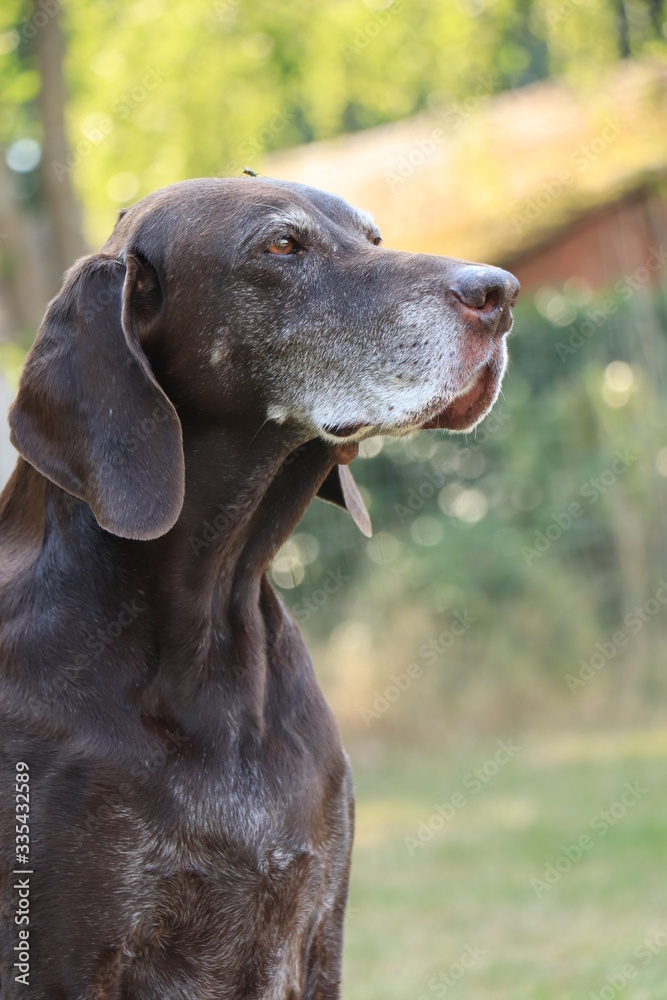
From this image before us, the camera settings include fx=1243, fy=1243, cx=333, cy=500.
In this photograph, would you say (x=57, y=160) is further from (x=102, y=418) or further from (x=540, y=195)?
(x=540, y=195)

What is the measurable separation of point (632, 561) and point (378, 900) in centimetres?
409

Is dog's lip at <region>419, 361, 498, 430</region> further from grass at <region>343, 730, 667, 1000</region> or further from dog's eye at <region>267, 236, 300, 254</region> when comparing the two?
grass at <region>343, 730, 667, 1000</region>

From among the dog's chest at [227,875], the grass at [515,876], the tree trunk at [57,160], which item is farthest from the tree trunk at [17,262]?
Result: the dog's chest at [227,875]

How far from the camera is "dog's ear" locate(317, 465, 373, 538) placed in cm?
338

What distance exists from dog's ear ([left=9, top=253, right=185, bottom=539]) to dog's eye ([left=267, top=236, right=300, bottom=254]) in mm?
344

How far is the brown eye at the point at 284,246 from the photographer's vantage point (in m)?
2.80

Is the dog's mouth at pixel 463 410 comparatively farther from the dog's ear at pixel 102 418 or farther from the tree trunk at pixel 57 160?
the tree trunk at pixel 57 160

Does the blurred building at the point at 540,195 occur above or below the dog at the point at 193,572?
below

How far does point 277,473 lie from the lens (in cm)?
297

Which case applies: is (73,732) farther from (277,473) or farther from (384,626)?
(384,626)

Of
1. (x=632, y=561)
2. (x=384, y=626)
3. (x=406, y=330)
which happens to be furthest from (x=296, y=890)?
(x=632, y=561)

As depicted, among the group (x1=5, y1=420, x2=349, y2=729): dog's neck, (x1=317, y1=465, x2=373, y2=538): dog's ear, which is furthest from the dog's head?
(x1=317, y1=465, x2=373, y2=538): dog's ear

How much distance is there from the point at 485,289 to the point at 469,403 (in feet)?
0.94

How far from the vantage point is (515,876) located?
6.12 metres
